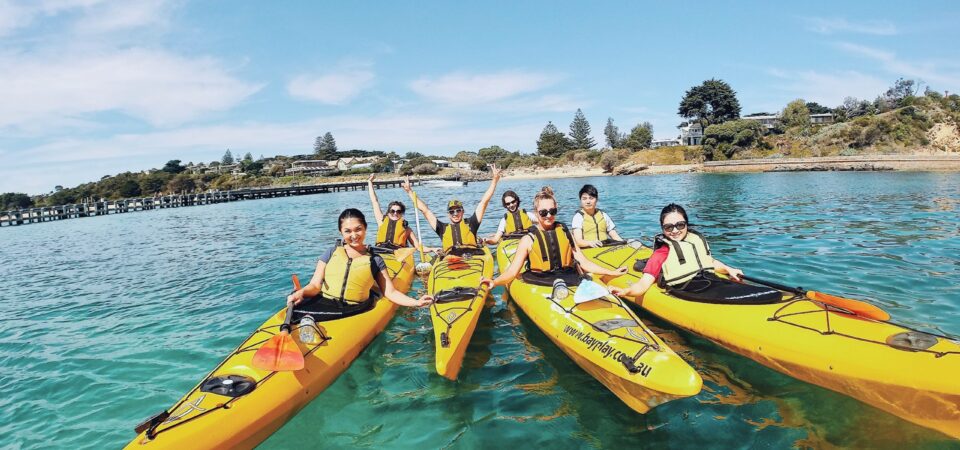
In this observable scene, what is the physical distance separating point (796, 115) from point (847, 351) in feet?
289

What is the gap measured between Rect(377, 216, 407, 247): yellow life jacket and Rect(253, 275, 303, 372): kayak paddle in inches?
240

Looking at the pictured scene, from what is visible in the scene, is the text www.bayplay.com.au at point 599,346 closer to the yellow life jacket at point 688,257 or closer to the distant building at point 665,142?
the yellow life jacket at point 688,257

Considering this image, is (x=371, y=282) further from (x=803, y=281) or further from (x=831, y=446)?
(x=803, y=281)

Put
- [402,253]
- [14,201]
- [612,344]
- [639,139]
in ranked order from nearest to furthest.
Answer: [612,344]
[402,253]
[14,201]
[639,139]

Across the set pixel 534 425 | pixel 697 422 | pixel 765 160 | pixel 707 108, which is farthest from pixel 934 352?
pixel 707 108

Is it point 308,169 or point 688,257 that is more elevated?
point 308,169

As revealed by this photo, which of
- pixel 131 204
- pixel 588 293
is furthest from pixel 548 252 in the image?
pixel 131 204

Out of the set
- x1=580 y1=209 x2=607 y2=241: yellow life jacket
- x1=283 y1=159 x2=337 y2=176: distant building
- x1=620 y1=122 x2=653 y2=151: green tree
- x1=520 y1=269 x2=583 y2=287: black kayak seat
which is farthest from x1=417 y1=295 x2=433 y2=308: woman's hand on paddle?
x1=283 y1=159 x2=337 y2=176: distant building

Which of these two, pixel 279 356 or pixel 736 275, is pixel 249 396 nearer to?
pixel 279 356

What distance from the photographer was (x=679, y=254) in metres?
6.29

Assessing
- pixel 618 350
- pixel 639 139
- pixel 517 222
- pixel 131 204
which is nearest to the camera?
pixel 618 350

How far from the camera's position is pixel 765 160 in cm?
6000

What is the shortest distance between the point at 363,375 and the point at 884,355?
18.5 feet

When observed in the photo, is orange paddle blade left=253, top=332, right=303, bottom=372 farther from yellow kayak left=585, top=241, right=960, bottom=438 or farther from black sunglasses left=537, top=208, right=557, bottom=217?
yellow kayak left=585, top=241, right=960, bottom=438
